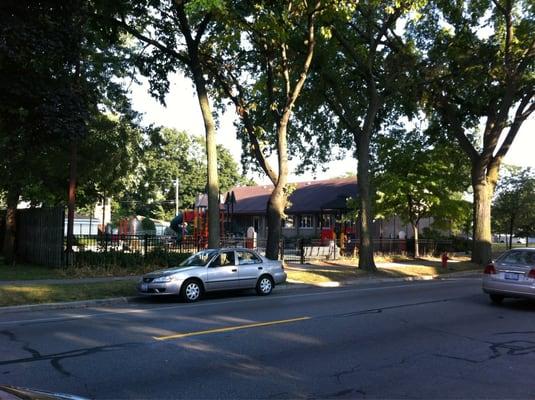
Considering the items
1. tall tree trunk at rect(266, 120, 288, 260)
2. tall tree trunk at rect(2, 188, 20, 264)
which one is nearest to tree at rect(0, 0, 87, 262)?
tall tree trunk at rect(2, 188, 20, 264)

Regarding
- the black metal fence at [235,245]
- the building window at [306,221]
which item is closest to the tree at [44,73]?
the black metal fence at [235,245]

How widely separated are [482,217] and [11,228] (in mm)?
21706

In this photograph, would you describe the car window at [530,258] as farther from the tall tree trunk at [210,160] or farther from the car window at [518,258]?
the tall tree trunk at [210,160]

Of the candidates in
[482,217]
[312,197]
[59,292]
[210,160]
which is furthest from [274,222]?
[312,197]

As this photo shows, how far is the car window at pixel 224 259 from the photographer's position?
587 inches

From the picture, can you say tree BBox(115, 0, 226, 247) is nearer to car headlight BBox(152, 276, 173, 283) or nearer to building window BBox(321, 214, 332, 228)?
car headlight BBox(152, 276, 173, 283)

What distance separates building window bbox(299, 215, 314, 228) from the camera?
47000mm

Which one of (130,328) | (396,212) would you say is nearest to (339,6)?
(130,328)

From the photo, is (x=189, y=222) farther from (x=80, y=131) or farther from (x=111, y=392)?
(x=111, y=392)

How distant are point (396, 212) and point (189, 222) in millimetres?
17729

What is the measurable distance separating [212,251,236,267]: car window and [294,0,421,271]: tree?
8.81m

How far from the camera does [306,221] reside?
47531 mm

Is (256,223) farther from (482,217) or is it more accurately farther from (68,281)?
(68,281)

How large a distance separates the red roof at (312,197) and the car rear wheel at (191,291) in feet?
87.7
